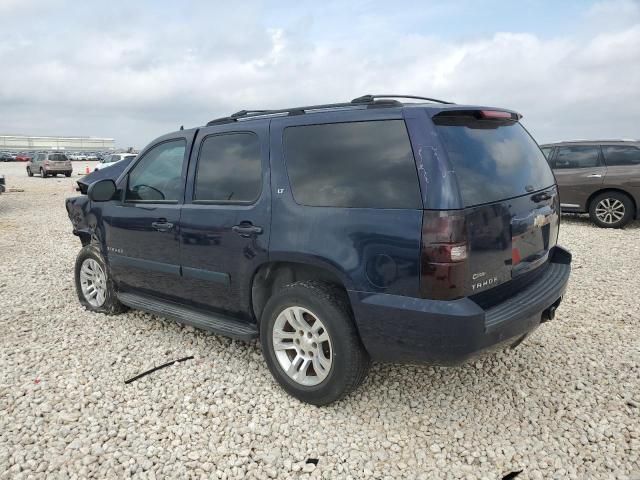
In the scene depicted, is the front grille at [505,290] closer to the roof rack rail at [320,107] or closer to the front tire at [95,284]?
the roof rack rail at [320,107]

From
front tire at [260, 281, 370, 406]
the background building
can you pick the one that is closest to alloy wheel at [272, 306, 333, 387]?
front tire at [260, 281, 370, 406]

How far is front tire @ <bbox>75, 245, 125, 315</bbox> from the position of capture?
14.8 feet

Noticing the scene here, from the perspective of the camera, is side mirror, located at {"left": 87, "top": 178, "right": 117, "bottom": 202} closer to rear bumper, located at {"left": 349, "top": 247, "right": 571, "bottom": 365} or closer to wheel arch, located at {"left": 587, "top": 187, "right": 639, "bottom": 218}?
rear bumper, located at {"left": 349, "top": 247, "right": 571, "bottom": 365}

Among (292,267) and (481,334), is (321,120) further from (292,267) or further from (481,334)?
(481,334)

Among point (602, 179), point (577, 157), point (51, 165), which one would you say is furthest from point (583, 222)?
point (51, 165)

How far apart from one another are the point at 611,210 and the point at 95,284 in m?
9.40

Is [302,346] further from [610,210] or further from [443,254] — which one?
[610,210]

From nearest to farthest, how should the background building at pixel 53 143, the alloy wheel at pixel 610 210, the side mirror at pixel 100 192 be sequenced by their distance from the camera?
the side mirror at pixel 100 192 < the alloy wheel at pixel 610 210 < the background building at pixel 53 143

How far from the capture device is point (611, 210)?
9219 millimetres

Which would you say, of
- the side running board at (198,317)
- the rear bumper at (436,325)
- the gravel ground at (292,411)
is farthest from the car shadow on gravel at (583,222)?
the side running board at (198,317)

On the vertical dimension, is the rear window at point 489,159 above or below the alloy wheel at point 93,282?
above

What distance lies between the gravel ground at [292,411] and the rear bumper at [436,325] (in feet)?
1.82

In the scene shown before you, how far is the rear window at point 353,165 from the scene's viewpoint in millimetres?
2492

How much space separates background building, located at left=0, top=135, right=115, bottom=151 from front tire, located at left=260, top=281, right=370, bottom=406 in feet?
426
